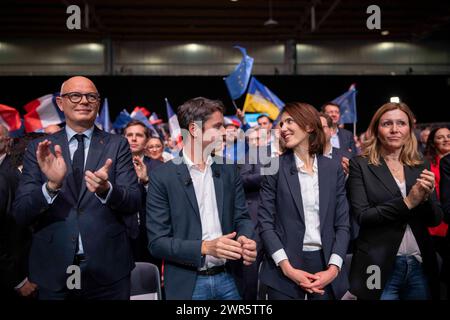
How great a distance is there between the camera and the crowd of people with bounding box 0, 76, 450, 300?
203cm

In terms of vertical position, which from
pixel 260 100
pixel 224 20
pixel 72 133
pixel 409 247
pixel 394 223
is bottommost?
pixel 409 247

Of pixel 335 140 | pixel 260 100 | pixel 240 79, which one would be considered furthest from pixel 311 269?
pixel 260 100

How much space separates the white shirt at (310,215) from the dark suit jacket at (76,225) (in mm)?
795

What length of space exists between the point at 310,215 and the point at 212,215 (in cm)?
51

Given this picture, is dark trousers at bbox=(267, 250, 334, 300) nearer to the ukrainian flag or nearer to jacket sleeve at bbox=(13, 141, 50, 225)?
jacket sleeve at bbox=(13, 141, 50, 225)

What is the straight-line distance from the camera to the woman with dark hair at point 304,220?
2125mm

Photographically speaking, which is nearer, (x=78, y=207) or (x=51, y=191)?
(x=51, y=191)

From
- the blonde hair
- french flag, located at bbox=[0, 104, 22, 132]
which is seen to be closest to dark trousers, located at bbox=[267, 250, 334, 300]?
the blonde hair

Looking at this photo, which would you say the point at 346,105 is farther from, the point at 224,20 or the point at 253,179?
the point at 224,20

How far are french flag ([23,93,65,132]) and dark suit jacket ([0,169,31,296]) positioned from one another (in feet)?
8.95

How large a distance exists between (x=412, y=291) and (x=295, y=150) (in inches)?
38.7

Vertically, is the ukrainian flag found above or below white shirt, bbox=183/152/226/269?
above

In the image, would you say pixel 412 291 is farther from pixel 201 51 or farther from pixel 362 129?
pixel 201 51

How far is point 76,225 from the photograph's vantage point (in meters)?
2.05
